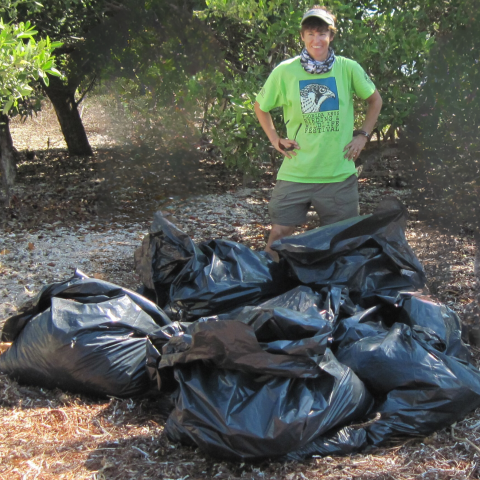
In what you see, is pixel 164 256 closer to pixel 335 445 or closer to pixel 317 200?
pixel 317 200

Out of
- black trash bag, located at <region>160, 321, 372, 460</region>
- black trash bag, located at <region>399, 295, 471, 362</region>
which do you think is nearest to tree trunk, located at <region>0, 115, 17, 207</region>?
black trash bag, located at <region>160, 321, 372, 460</region>

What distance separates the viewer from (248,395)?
6.41 ft

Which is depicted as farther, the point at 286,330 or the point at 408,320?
the point at 408,320

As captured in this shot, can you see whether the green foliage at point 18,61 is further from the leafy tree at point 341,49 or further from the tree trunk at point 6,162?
the tree trunk at point 6,162

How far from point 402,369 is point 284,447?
580 mm

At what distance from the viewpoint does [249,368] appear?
197 centimetres

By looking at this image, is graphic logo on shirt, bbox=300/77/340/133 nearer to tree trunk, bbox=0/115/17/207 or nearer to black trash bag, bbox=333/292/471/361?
black trash bag, bbox=333/292/471/361

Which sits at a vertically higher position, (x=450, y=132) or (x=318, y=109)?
(x=318, y=109)

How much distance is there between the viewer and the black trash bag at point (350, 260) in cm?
268

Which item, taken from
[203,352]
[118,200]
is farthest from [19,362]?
[118,200]

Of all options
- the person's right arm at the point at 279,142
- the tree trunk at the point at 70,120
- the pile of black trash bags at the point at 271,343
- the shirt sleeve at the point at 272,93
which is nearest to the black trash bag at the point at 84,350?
the pile of black trash bags at the point at 271,343

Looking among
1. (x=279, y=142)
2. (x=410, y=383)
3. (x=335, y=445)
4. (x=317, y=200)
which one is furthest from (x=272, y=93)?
(x=335, y=445)

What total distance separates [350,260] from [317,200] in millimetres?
533

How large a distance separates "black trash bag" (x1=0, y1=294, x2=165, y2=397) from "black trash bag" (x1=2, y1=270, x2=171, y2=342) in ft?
0.23
